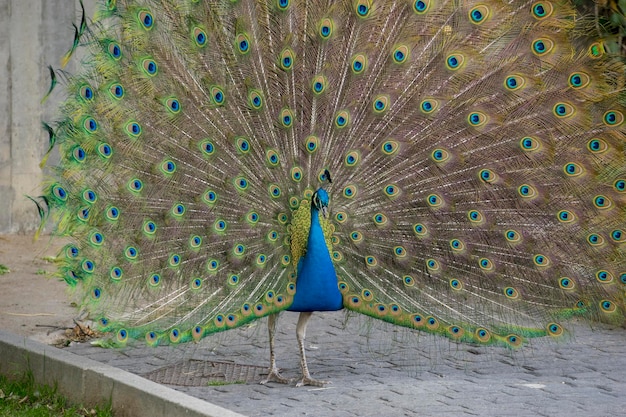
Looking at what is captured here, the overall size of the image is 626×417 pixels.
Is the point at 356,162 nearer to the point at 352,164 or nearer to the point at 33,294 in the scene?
the point at 352,164

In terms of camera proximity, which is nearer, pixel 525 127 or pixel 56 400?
pixel 56 400

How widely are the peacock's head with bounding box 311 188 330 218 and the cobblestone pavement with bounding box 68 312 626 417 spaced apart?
94cm

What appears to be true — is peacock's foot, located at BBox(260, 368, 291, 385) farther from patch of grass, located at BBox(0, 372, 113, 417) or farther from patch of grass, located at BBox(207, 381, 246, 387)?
patch of grass, located at BBox(0, 372, 113, 417)

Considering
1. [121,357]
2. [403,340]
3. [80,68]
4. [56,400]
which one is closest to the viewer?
[56,400]

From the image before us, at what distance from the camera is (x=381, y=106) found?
5.55m

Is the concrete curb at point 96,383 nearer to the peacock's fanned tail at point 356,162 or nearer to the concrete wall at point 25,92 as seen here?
the peacock's fanned tail at point 356,162

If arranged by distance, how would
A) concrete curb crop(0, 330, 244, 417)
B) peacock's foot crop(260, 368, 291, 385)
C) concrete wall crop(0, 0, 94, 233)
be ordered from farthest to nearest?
concrete wall crop(0, 0, 94, 233), peacock's foot crop(260, 368, 291, 385), concrete curb crop(0, 330, 244, 417)

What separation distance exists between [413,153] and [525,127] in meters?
0.61

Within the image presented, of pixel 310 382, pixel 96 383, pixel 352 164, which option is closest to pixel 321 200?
pixel 352 164

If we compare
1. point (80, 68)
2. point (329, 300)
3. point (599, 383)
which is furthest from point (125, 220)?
point (80, 68)

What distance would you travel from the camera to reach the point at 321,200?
5.30 meters

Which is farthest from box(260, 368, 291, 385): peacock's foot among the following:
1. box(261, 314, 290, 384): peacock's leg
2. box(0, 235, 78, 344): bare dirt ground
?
box(0, 235, 78, 344): bare dirt ground

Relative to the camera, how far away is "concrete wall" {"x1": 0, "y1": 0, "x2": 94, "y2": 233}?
960cm

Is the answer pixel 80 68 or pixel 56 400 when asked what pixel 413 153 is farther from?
pixel 80 68
